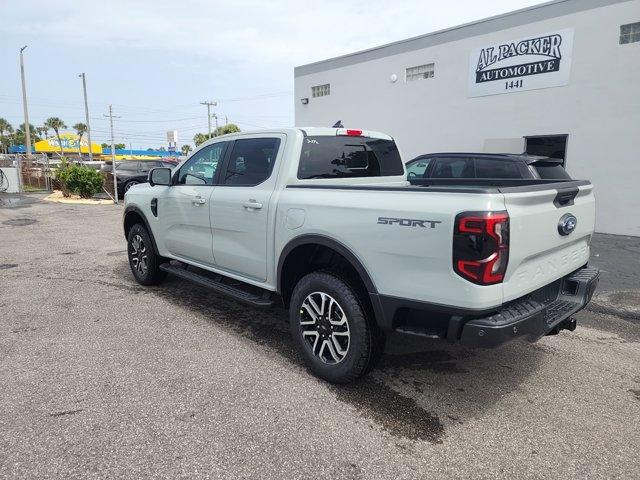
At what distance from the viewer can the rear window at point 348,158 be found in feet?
12.5

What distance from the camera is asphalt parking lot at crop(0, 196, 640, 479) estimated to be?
7.98ft

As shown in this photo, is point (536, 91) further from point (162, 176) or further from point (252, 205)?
point (252, 205)

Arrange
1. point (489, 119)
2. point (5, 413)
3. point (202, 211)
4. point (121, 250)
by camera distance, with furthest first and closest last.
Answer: point (489, 119) < point (121, 250) < point (202, 211) < point (5, 413)

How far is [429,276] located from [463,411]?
3.41ft

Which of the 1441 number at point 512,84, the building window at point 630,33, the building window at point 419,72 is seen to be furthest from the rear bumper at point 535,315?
the building window at point 419,72

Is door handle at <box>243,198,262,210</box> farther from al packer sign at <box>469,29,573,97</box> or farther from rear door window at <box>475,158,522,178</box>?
al packer sign at <box>469,29,573,97</box>

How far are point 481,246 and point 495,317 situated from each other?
464 mm

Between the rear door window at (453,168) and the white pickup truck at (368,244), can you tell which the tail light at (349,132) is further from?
the rear door window at (453,168)

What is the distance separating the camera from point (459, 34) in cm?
1227

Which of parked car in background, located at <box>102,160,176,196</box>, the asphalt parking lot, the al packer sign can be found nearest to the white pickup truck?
the asphalt parking lot

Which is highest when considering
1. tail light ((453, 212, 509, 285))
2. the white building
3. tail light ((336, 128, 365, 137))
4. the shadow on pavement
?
the white building

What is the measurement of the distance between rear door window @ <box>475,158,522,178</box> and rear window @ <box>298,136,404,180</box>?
286 cm

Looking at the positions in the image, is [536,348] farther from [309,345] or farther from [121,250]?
[121,250]

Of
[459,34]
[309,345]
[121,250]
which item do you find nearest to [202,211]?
[309,345]
